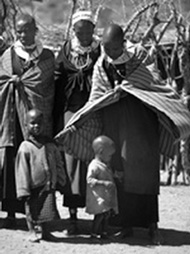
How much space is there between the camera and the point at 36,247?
231 inches

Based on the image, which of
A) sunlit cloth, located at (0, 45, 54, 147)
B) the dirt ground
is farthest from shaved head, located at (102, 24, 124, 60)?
the dirt ground

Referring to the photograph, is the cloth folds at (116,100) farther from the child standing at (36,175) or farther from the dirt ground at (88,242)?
the dirt ground at (88,242)

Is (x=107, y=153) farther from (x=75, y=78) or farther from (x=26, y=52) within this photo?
(x=26, y=52)

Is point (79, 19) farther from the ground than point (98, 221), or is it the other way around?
point (79, 19)

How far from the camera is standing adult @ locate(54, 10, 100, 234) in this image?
6234 millimetres

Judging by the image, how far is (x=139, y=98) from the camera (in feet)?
19.4

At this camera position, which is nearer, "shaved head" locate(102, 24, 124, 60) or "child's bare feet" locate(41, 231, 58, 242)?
"shaved head" locate(102, 24, 124, 60)

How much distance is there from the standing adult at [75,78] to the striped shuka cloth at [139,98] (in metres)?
0.19

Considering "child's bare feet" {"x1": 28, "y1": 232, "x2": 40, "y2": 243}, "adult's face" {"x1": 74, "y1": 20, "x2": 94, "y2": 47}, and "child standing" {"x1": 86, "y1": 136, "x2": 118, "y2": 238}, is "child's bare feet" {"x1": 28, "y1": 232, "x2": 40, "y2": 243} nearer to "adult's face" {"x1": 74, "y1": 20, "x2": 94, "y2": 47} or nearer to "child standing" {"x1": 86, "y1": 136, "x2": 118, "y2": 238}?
"child standing" {"x1": 86, "y1": 136, "x2": 118, "y2": 238}

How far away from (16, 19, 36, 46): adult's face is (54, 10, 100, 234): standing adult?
0.99ft

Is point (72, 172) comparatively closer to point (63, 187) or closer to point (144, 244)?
point (63, 187)

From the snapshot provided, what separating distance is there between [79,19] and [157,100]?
3.16 feet

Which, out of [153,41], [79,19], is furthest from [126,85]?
[153,41]

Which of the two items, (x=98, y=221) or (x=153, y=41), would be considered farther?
(x=153, y=41)
